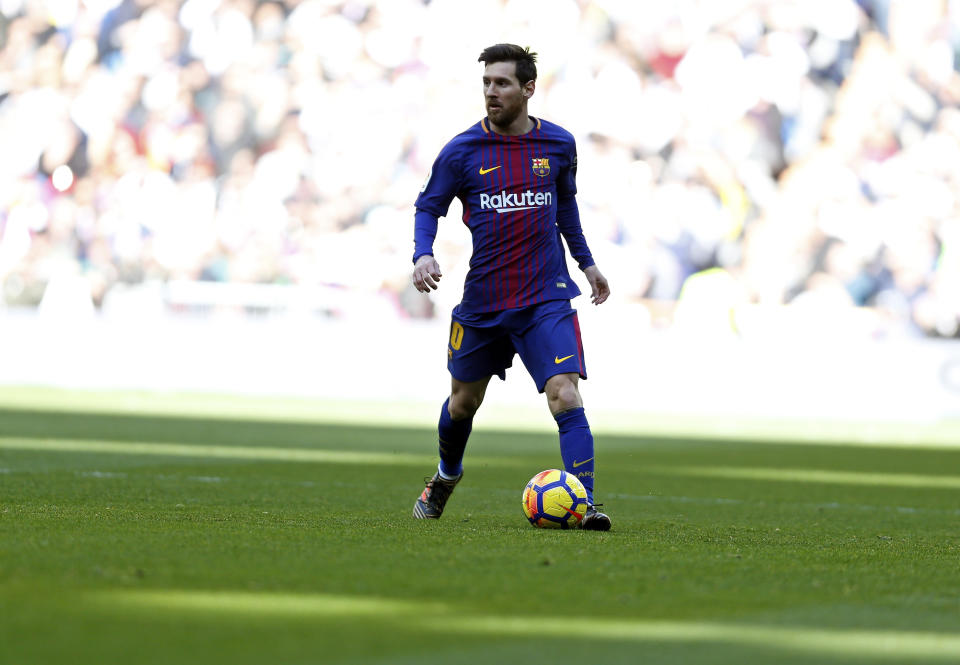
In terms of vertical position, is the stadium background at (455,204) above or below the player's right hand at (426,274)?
above

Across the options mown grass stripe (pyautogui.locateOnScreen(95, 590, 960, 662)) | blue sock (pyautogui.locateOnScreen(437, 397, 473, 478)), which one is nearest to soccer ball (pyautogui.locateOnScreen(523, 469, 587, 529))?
blue sock (pyautogui.locateOnScreen(437, 397, 473, 478))

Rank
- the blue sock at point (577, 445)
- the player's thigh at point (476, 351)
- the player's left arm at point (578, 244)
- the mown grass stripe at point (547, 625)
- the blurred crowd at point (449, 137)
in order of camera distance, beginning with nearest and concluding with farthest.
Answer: the mown grass stripe at point (547, 625), the blue sock at point (577, 445), the player's thigh at point (476, 351), the player's left arm at point (578, 244), the blurred crowd at point (449, 137)

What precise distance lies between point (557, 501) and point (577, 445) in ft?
0.93

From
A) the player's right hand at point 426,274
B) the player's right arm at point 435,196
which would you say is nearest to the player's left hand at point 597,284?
the player's right arm at point 435,196

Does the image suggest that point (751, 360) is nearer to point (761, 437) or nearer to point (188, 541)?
point (761, 437)

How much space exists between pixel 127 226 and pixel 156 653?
18220mm

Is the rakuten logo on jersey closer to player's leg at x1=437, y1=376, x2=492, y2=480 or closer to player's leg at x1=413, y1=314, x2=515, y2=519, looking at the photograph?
player's leg at x1=413, y1=314, x2=515, y2=519

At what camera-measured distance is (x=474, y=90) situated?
64.7 feet

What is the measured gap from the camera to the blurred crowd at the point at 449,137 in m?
17.5

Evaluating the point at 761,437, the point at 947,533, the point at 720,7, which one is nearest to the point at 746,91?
the point at 720,7

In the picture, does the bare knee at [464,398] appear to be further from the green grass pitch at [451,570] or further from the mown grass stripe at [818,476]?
the mown grass stripe at [818,476]

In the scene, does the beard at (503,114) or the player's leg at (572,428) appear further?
the beard at (503,114)

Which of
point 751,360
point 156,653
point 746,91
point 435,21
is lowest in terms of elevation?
point 156,653

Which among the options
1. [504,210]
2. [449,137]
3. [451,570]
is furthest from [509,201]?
A: [449,137]
